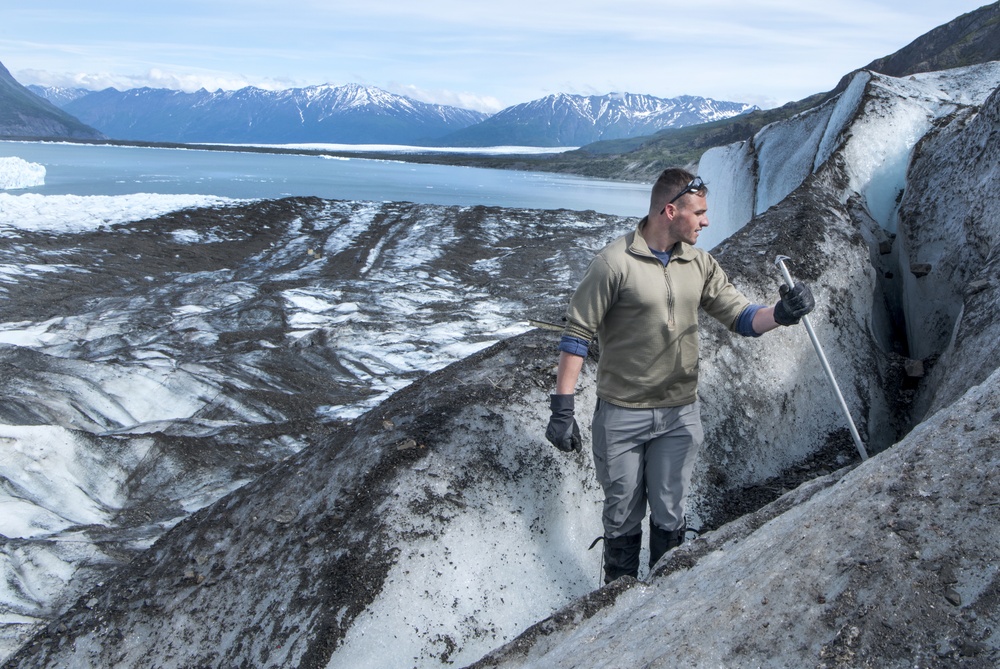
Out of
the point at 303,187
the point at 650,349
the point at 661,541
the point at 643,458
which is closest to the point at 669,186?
the point at 650,349

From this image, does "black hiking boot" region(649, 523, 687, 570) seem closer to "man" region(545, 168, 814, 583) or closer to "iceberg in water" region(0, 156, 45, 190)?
"man" region(545, 168, 814, 583)

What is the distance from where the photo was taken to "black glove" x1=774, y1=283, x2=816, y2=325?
3.91 m

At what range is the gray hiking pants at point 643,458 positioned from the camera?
4008 mm

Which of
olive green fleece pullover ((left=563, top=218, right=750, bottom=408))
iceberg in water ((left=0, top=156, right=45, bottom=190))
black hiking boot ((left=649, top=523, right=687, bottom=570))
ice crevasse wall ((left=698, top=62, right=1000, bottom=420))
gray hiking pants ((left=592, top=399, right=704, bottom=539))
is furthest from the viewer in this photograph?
iceberg in water ((left=0, top=156, right=45, bottom=190))

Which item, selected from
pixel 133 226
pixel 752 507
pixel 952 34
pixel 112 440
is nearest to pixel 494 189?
pixel 133 226

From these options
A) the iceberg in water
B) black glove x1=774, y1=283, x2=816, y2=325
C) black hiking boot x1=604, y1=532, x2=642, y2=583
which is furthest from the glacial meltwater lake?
black glove x1=774, y1=283, x2=816, y2=325

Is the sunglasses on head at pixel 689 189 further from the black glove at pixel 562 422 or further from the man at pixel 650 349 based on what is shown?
the black glove at pixel 562 422

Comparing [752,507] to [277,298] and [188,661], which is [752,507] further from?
[277,298]

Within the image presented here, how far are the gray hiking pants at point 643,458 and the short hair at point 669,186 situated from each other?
101cm

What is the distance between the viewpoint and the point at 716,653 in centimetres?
287

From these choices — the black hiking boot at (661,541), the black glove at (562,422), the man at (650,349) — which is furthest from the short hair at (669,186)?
the black hiking boot at (661,541)

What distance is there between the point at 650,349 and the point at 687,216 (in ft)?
2.17

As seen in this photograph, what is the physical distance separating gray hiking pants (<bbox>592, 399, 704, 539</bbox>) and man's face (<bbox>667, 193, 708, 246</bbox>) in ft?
2.88

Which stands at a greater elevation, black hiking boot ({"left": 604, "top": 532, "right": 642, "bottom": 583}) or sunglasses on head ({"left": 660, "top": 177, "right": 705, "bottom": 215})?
sunglasses on head ({"left": 660, "top": 177, "right": 705, "bottom": 215})
